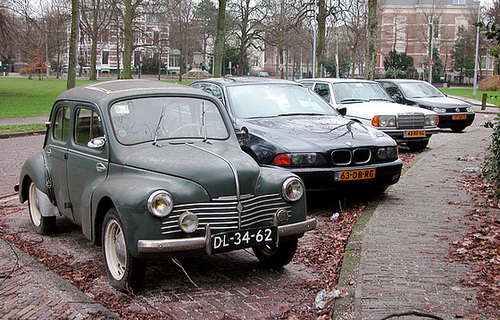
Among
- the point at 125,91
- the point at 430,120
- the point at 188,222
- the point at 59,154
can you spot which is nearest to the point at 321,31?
the point at 430,120

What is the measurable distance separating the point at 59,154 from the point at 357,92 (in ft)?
28.6

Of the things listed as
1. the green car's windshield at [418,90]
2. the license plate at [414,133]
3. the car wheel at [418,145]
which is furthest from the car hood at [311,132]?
the green car's windshield at [418,90]

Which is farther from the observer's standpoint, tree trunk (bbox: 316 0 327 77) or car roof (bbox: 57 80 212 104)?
tree trunk (bbox: 316 0 327 77)

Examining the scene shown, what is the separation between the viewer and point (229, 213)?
4.45 m

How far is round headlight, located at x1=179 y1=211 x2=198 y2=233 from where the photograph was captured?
14.0ft

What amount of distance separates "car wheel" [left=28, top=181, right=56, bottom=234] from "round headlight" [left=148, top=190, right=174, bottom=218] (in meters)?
2.60

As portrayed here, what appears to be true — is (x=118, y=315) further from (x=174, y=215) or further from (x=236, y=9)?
(x=236, y=9)

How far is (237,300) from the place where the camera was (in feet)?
14.6

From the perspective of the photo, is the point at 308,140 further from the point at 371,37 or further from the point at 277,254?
the point at 371,37

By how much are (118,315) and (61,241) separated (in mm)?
2345

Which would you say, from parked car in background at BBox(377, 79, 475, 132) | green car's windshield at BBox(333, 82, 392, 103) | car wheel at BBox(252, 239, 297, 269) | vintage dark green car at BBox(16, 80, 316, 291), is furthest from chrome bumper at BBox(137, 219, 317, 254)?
parked car in background at BBox(377, 79, 475, 132)

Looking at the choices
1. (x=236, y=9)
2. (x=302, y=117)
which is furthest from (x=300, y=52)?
(x=302, y=117)

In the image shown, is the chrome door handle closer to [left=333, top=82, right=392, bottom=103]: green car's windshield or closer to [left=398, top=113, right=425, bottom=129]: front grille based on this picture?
[left=333, top=82, right=392, bottom=103]: green car's windshield

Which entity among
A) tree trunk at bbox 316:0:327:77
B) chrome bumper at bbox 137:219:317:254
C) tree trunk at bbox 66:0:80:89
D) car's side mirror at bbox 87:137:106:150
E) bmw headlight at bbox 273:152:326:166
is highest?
tree trunk at bbox 316:0:327:77
